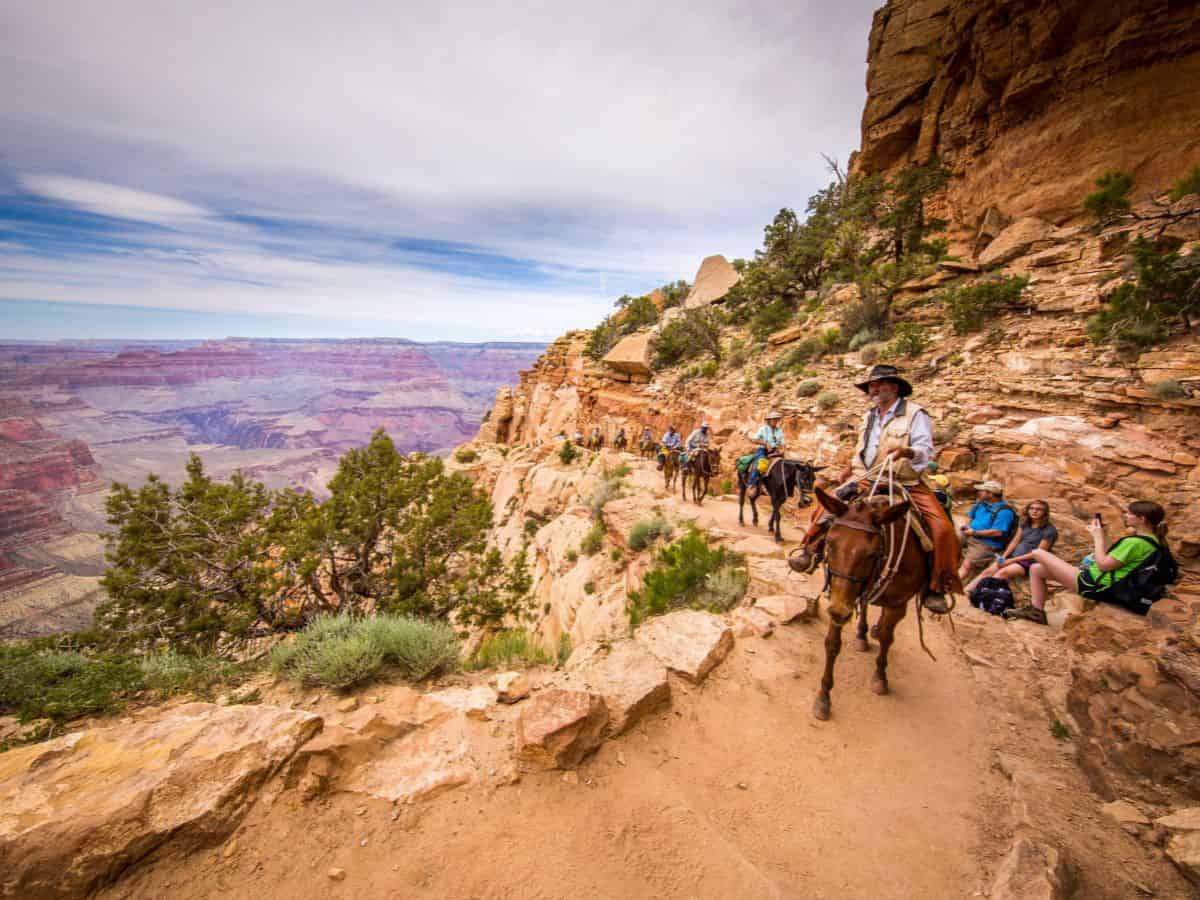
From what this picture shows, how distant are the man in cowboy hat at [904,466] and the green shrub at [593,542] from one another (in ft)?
23.5

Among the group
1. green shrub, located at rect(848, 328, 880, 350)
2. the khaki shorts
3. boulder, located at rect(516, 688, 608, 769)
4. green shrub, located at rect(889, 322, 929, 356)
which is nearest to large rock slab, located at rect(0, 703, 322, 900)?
boulder, located at rect(516, 688, 608, 769)

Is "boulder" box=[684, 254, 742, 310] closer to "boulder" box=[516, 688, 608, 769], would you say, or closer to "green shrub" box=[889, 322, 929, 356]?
"green shrub" box=[889, 322, 929, 356]

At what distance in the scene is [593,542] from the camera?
11.3 m

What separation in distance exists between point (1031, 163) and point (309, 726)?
75.7 feet

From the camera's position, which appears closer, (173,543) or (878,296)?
(173,543)

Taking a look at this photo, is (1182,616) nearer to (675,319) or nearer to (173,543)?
(173,543)

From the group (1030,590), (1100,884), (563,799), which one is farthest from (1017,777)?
(1030,590)

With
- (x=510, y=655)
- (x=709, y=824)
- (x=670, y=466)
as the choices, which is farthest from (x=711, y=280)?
(x=709, y=824)

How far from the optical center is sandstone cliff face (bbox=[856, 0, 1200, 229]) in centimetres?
1160

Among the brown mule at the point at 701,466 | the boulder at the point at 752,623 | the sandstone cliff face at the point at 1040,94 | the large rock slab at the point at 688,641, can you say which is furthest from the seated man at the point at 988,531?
the sandstone cliff face at the point at 1040,94

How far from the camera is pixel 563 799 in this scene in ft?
9.79

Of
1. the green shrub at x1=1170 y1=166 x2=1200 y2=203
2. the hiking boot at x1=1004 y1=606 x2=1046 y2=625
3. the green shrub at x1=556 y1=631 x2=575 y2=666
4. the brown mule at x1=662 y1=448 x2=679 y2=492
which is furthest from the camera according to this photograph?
the brown mule at x1=662 y1=448 x2=679 y2=492

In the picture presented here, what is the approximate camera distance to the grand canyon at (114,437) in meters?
47.3

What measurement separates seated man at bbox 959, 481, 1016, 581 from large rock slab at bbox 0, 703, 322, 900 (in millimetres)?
8897
